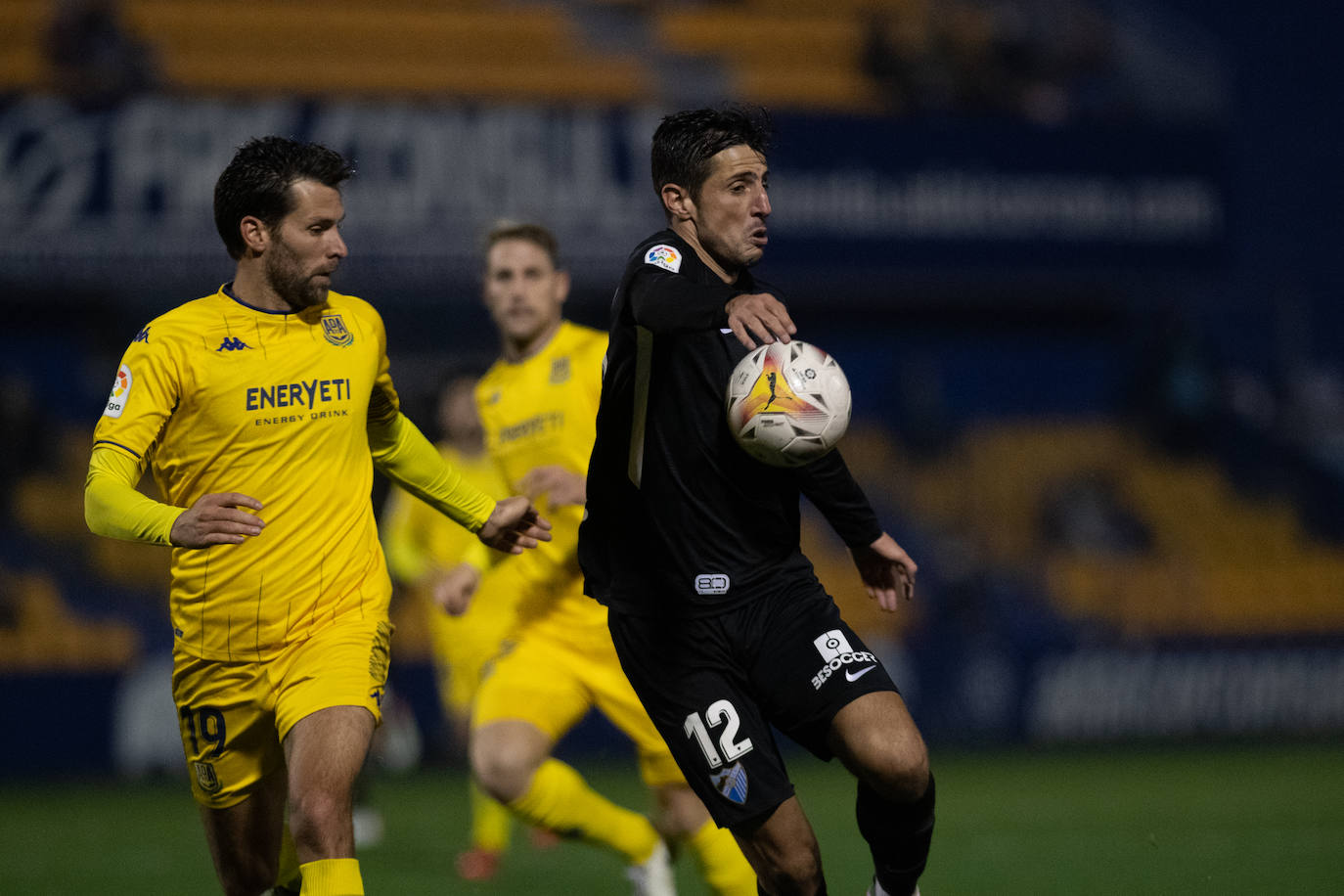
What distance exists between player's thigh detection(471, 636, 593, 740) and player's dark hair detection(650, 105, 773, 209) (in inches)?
89.2

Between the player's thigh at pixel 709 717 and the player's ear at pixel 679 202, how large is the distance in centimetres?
118

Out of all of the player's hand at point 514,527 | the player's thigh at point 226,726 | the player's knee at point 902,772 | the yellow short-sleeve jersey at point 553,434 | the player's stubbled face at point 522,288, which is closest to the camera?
the player's knee at point 902,772

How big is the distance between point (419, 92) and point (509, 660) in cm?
1123

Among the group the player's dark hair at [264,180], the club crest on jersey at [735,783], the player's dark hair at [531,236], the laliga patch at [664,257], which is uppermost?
the player's dark hair at [264,180]

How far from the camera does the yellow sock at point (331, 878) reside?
452 centimetres

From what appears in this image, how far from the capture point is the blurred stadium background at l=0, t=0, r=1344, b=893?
1446cm

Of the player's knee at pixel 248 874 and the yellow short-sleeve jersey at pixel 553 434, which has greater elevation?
the yellow short-sleeve jersey at pixel 553 434

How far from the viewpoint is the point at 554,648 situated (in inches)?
256

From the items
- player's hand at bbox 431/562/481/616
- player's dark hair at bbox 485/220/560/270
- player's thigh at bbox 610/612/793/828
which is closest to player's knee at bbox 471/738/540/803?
player's hand at bbox 431/562/481/616

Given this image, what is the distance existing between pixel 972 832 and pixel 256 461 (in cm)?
608

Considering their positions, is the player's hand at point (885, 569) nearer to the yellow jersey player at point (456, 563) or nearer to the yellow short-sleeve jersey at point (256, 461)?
the yellow short-sleeve jersey at point (256, 461)

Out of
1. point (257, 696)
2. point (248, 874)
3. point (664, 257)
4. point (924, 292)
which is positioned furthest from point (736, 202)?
point (924, 292)

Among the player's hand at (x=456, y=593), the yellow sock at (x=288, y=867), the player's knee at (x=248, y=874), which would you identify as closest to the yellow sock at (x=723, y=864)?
the player's hand at (x=456, y=593)

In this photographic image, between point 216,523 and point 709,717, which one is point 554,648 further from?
point 216,523
